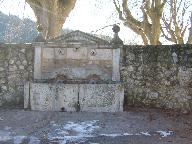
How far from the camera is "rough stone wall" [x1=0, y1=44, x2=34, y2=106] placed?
10992 mm

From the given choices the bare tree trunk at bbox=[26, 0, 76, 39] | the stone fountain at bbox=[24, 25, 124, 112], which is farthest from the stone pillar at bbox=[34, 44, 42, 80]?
the bare tree trunk at bbox=[26, 0, 76, 39]

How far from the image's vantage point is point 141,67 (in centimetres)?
1111

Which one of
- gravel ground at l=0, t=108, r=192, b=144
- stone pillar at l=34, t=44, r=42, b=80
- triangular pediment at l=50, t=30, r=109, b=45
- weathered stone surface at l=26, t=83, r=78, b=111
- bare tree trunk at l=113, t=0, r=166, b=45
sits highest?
bare tree trunk at l=113, t=0, r=166, b=45

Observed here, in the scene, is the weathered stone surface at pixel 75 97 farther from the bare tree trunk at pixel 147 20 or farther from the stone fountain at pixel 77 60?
the bare tree trunk at pixel 147 20

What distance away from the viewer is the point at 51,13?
16125 millimetres

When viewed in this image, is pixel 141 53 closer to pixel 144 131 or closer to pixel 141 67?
pixel 141 67

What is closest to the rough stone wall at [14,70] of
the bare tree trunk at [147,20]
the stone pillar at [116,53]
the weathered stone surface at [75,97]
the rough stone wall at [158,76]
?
the weathered stone surface at [75,97]

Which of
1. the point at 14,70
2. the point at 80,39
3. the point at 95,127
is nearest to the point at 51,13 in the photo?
the point at 14,70

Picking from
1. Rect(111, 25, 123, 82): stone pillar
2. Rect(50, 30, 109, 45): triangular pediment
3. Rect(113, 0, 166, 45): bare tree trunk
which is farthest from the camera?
Rect(113, 0, 166, 45): bare tree trunk

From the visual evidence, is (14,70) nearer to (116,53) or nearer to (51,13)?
(116,53)

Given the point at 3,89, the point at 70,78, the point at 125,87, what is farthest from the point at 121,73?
the point at 3,89

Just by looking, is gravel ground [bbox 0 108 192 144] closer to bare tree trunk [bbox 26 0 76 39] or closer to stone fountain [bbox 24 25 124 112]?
stone fountain [bbox 24 25 124 112]

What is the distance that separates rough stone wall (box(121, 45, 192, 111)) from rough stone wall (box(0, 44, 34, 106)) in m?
2.47

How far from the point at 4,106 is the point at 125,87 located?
3.13 meters
